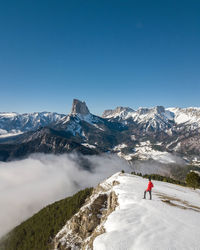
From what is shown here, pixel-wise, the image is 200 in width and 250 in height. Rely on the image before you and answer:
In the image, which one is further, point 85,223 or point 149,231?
point 85,223

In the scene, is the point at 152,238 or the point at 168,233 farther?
the point at 168,233

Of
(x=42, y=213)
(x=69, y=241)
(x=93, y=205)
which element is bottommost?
(x=42, y=213)

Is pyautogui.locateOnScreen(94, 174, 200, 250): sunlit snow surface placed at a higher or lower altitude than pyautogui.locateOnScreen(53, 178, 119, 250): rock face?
higher

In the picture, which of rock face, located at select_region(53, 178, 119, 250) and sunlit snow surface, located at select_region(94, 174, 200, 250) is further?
rock face, located at select_region(53, 178, 119, 250)

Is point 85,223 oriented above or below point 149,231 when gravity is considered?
below

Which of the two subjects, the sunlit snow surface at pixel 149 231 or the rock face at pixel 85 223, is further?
the rock face at pixel 85 223

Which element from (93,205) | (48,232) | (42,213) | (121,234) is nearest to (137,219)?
(121,234)

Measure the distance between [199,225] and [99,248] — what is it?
14.3m

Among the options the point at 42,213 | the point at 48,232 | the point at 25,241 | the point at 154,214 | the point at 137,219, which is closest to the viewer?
the point at 137,219

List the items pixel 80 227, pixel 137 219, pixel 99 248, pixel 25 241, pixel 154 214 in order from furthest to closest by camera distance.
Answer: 1. pixel 25 241
2. pixel 80 227
3. pixel 154 214
4. pixel 137 219
5. pixel 99 248

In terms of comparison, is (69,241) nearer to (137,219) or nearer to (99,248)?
(137,219)

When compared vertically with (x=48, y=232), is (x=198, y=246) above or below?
above

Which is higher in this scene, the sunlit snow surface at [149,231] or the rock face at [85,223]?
the sunlit snow surface at [149,231]

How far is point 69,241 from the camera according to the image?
44.7 metres
